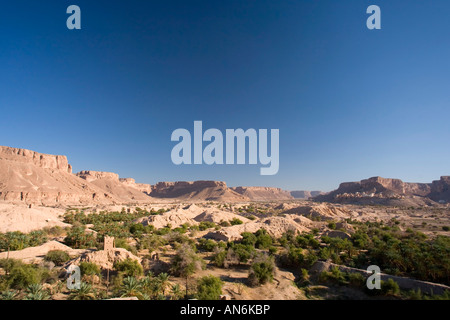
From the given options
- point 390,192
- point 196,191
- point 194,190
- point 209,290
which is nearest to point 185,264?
point 209,290

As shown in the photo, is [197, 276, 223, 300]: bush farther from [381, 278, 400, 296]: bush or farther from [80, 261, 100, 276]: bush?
[381, 278, 400, 296]: bush

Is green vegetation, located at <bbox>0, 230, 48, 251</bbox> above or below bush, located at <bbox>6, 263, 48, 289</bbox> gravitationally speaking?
below

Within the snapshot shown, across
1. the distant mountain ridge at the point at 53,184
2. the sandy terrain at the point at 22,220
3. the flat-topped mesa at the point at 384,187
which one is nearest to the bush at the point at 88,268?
the sandy terrain at the point at 22,220

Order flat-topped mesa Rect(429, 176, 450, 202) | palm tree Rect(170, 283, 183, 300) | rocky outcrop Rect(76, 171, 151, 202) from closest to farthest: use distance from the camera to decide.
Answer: palm tree Rect(170, 283, 183, 300) → flat-topped mesa Rect(429, 176, 450, 202) → rocky outcrop Rect(76, 171, 151, 202)

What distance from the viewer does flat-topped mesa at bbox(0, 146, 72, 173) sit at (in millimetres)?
84363

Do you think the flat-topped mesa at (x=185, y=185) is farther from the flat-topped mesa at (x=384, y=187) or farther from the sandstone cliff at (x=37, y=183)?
the flat-topped mesa at (x=384, y=187)

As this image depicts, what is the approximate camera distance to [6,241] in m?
17.4

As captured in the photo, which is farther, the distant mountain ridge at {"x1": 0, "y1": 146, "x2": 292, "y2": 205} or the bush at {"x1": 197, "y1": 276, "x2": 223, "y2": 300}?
the distant mountain ridge at {"x1": 0, "y1": 146, "x2": 292, "y2": 205}

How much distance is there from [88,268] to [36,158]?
11550 centimetres

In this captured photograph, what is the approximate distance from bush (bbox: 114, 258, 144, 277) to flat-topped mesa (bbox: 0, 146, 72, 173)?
10204 centimetres

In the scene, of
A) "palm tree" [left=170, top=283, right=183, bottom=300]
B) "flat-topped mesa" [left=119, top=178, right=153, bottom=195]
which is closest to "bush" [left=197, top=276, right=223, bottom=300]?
"palm tree" [left=170, top=283, right=183, bottom=300]

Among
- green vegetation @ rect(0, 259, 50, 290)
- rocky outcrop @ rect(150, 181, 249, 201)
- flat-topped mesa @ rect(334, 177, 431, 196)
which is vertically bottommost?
rocky outcrop @ rect(150, 181, 249, 201)
